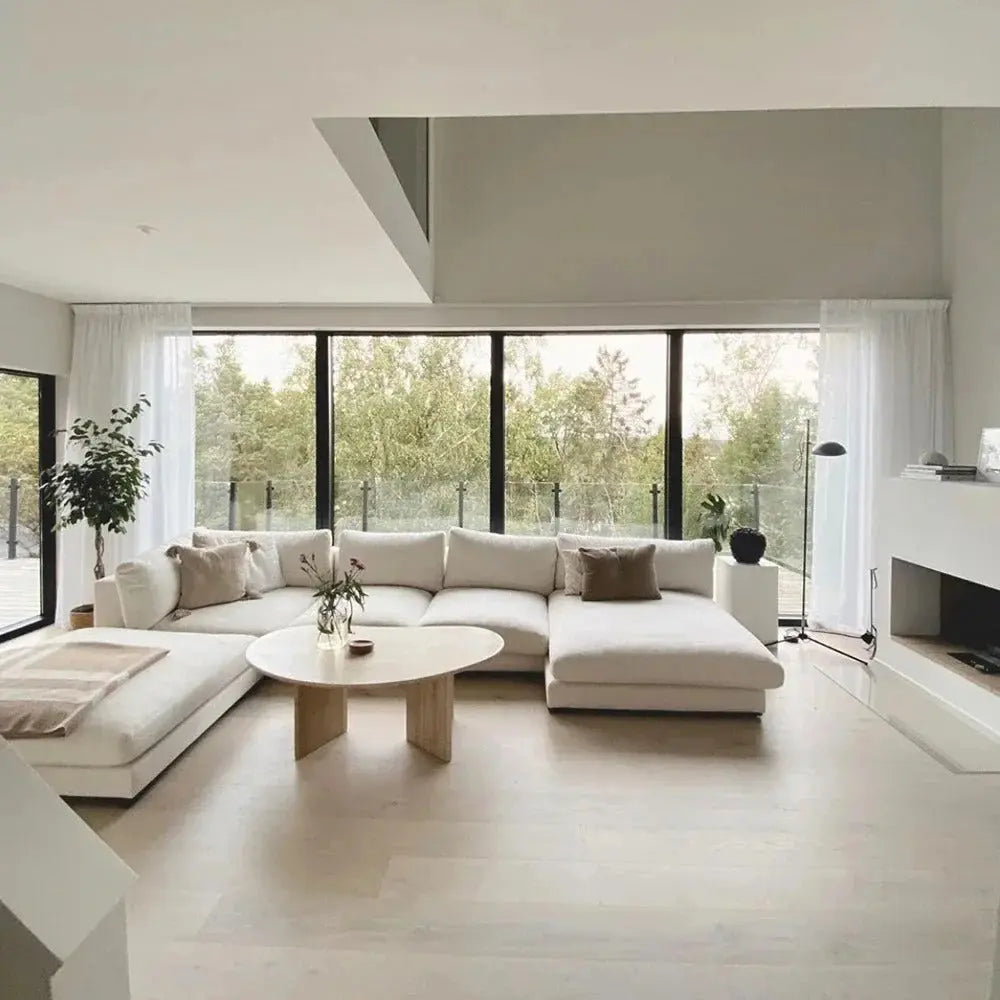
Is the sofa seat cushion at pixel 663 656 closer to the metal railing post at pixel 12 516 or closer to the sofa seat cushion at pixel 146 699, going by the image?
the sofa seat cushion at pixel 146 699

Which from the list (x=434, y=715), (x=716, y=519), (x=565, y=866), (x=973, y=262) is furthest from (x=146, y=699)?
(x=973, y=262)

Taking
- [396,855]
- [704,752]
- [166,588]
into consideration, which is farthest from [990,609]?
[166,588]

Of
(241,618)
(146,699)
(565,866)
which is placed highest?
(241,618)

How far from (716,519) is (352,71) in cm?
401

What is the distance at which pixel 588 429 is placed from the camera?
17.9 feet

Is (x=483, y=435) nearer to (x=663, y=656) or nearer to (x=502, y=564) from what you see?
(x=502, y=564)

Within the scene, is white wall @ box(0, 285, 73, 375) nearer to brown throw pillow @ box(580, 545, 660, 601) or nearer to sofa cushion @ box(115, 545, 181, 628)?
sofa cushion @ box(115, 545, 181, 628)

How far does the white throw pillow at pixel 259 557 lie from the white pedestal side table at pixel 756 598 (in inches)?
118

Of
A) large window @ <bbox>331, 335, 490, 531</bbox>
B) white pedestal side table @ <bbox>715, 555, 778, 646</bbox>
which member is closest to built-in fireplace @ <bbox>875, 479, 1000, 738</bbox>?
white pedestal side table @ <bbox>715, 555, 778, 646</bbox>

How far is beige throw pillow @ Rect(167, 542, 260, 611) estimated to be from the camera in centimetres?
432

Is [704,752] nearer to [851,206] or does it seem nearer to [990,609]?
[990,609]

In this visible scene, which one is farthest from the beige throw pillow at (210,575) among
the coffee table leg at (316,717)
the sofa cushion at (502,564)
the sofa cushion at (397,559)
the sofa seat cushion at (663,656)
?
the sofa seat cushion at (663,656)

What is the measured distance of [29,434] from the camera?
17.1 feet

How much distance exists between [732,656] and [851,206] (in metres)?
3.36
